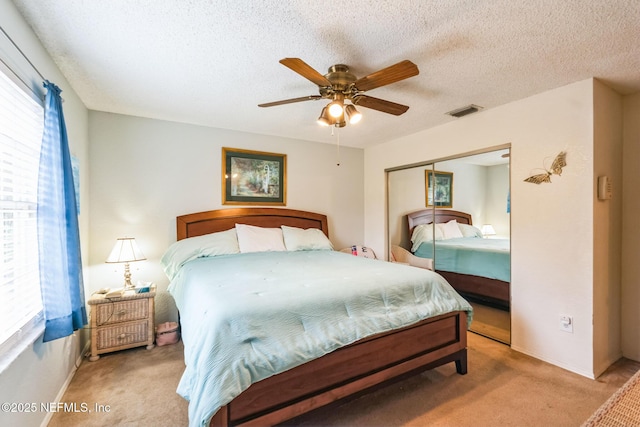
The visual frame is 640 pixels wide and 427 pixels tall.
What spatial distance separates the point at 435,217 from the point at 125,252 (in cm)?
340

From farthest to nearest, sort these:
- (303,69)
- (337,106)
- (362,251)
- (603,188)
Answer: (362,251) < (603,188) < (337,106) < (303,69)

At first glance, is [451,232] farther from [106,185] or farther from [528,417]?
[106,185]

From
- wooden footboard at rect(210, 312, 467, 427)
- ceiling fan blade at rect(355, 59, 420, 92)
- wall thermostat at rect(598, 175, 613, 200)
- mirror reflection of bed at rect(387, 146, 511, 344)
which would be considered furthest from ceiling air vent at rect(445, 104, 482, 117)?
wooden footboard at rect(210, 312, 467, 427)

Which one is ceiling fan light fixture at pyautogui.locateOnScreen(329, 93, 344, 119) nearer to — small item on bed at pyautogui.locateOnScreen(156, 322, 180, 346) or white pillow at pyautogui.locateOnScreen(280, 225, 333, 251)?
white pillow at pyautogui.locateOnScreen(280, 225, 333, 251)

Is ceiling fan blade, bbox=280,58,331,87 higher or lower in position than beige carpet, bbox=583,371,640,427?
higher

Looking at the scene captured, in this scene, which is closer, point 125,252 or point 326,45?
point 326,45

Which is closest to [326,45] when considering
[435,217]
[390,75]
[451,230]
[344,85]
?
[344,85]

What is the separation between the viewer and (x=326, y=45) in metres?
1.81

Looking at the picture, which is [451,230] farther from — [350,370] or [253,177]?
[253,177]

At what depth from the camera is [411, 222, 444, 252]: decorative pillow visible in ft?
11.7

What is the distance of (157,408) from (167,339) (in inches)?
40.6

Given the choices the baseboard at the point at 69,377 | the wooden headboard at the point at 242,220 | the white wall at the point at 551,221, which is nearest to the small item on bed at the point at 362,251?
the wooden headboard at the point at 242,220

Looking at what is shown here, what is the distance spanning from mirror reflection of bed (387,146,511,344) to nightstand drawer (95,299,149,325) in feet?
10.4

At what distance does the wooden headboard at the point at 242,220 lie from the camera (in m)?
3.31
